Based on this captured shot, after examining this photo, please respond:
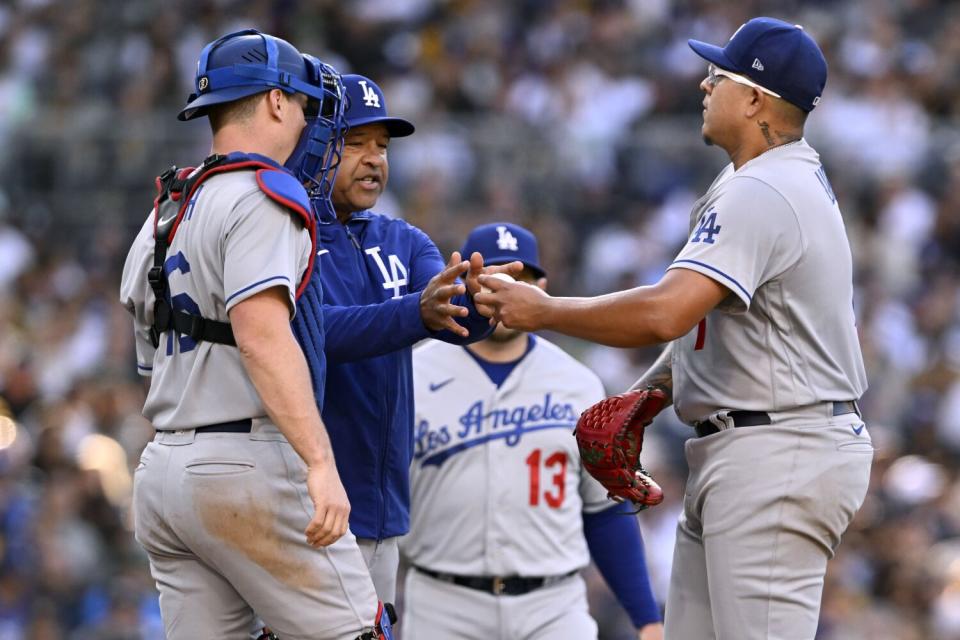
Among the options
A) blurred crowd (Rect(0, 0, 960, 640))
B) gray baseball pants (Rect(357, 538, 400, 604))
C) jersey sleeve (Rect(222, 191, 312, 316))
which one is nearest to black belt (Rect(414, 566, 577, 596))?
gray baseball pants (Rect(357, 538, 400, 604))

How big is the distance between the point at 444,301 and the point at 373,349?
0.92 ft

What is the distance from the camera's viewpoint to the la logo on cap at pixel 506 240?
5984 millimetres

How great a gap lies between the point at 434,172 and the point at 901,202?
3.89 m

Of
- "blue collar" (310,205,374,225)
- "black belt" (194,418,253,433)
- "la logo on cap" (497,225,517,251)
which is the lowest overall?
"black belt" (194,418,253,433)

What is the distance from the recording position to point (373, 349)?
4742 mm

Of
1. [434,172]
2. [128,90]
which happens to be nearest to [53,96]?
[128,90]

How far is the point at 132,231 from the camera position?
1288 centimetres

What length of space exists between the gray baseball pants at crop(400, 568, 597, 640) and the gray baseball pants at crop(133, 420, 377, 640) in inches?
58.4

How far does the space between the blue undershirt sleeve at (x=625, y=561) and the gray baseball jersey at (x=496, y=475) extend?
10cm

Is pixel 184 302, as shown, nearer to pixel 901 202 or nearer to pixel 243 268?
pixel 243 268

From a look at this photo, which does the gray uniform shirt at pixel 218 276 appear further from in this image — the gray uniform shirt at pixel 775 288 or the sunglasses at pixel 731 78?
the sunglasses at pixel 731 78

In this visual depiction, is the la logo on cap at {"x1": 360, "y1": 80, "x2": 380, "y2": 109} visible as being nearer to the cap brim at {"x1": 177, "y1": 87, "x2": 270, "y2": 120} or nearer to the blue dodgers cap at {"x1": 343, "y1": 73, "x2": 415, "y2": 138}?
the blue dodgers cap at {"x1": 343, "y1": 73, "x2": 415, "y2": 138}

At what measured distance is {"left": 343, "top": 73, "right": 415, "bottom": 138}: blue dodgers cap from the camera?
5086mm

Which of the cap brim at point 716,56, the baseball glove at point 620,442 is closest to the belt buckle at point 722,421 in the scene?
the baseball glove at point 620,442
